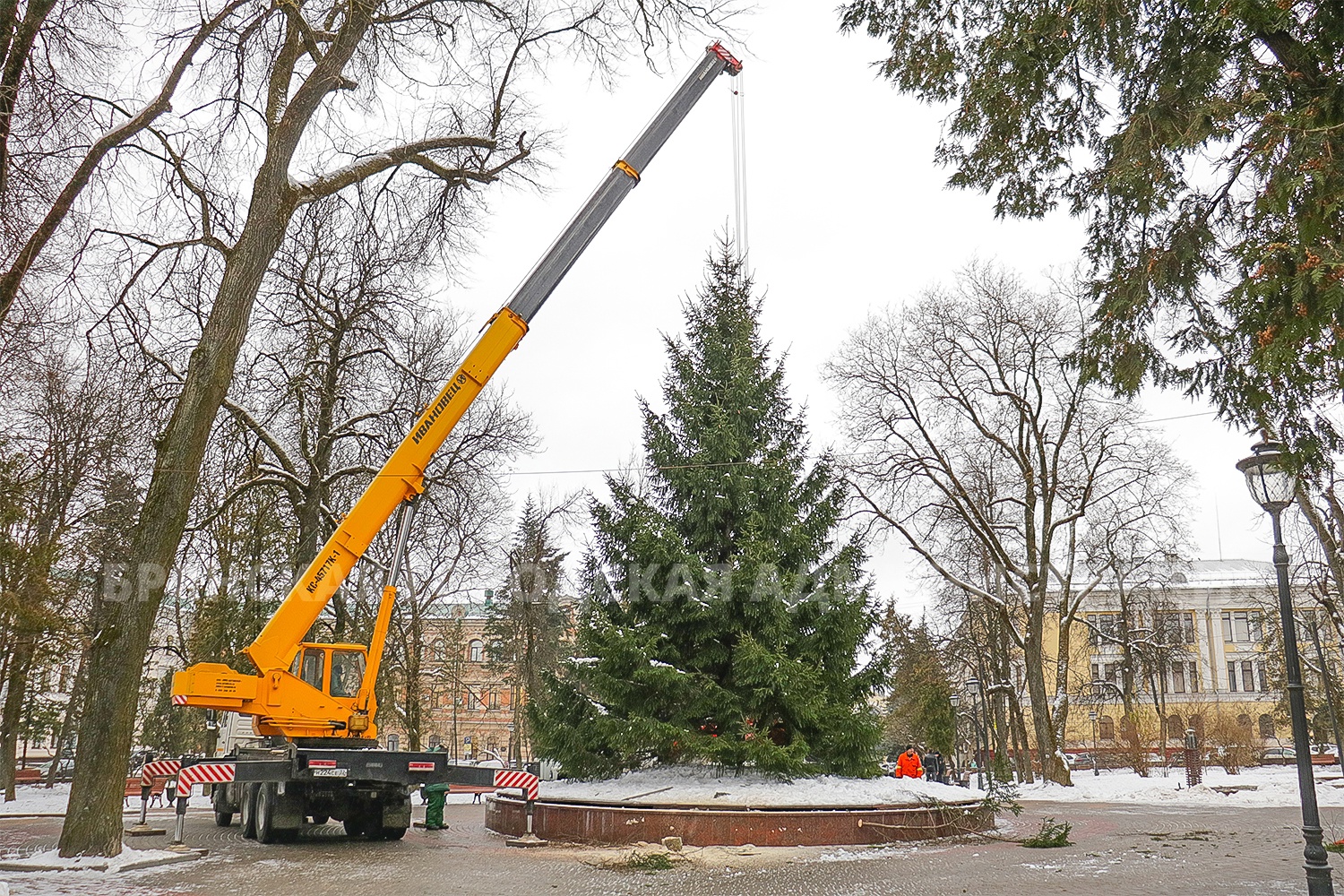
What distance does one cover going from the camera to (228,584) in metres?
28.7

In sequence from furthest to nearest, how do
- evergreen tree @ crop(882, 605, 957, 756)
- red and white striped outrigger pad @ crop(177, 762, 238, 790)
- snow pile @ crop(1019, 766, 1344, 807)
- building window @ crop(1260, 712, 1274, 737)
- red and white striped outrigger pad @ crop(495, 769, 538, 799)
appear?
building window @ crop(1260, 712, 1274, 737)
evergreen tree @ crop(882, 605, 957, 756)
snow pile @ crop(1019, 766, 1344, 807)
red and white striped outrigger pad @ crop(495, 769, 538, 799)
red and white striped outrigger pad @ crop(177, 762, 238, 790)

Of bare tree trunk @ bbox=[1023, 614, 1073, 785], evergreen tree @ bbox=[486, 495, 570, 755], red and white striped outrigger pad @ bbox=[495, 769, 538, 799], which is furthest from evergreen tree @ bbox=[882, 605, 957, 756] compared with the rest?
red and white striped outrigger pad @ bbox=[495, 769, 538, 799]

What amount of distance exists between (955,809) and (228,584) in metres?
21.1

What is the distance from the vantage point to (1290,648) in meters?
9.59

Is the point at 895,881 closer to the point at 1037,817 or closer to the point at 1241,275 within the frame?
the point at 1241,275

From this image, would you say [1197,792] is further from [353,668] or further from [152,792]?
[152,792]

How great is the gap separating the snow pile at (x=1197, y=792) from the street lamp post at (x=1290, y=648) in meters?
15.9

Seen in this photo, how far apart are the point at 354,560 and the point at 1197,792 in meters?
23.8

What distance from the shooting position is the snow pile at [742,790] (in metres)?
15.5

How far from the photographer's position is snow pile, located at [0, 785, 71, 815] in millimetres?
23531

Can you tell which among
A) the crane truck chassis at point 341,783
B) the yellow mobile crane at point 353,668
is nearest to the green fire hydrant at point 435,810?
the crane truck chassis at point 341,783

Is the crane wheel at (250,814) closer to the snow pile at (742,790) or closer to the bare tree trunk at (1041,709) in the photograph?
the snow pile at (742,790)

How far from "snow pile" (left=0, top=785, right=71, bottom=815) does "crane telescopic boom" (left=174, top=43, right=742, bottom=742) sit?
836 cm

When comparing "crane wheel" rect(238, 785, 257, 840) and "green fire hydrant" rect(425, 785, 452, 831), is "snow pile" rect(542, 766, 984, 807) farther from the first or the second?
"crane wheel" rect(238, 785, 257, 840)
